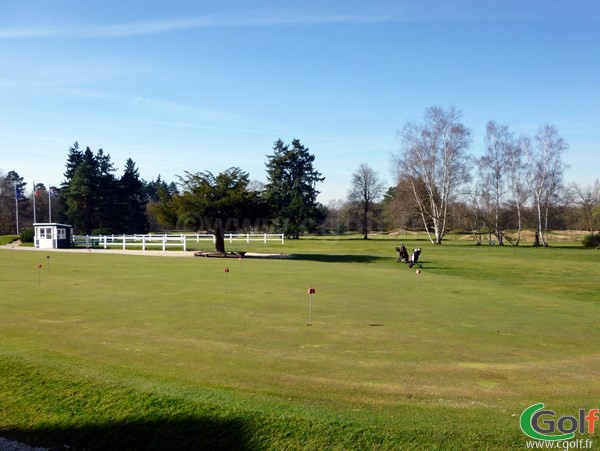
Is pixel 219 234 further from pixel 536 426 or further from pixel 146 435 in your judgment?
pixel 536 426

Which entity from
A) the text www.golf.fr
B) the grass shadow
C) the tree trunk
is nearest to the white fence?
the tree trunk

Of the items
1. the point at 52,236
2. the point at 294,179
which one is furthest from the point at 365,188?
the point at 52,236

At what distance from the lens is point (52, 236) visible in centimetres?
6050

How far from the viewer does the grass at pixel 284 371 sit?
19.9 feet

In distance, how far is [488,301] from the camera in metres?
17.3

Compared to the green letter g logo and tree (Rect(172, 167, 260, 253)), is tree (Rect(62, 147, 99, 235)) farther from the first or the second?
the green letter g logo

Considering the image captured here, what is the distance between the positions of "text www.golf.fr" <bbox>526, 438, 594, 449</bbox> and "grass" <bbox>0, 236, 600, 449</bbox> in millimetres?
126

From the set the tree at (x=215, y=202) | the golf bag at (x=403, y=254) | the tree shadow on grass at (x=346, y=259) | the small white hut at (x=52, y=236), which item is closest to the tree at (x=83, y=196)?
the small white hut at (x=52, y=236)

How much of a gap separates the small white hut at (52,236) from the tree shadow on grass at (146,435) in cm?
5939

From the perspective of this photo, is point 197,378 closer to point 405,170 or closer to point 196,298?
point 196,298

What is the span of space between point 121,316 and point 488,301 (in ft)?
38.8

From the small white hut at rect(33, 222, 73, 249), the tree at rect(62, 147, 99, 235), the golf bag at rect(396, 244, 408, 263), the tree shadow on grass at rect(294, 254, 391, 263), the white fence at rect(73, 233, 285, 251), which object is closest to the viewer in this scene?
the golf bag at rect(396, 244, 408, 263)

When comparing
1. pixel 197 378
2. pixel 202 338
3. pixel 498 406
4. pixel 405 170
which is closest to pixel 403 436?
pixel 498 406

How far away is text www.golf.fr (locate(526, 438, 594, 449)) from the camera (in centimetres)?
561
